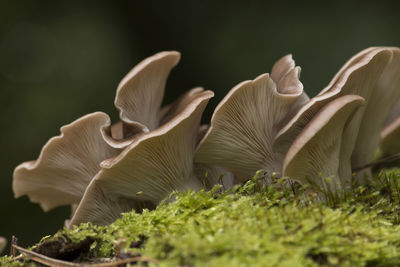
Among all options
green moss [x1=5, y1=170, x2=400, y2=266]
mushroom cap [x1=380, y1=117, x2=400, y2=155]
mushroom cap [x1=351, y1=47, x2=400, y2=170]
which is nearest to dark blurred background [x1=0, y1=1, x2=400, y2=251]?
mushroom cap [x1=380, y1=117, x2=400, y2=155]

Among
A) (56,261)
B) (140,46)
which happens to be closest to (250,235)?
(56,261)

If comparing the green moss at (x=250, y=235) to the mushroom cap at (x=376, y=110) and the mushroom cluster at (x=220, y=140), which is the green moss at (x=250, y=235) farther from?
the mushroom cap at (x=376, y=110)

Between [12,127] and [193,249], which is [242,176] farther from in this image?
[12,127]

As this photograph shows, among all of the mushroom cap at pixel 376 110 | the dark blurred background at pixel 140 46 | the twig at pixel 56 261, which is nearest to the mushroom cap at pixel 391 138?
the mushroom cap at pixel 376 110

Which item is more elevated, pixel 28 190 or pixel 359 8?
pixel 359 8

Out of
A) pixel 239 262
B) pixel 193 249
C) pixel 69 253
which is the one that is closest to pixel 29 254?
pixel 69 253

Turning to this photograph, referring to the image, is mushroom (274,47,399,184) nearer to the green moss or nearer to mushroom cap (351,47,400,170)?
mushroom cap (351,47,400,170)
